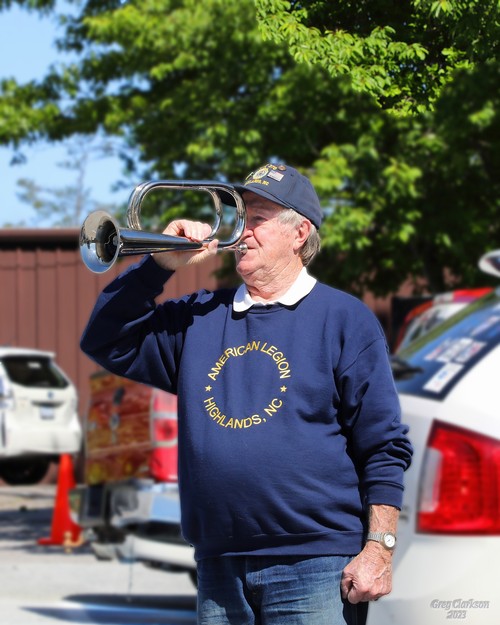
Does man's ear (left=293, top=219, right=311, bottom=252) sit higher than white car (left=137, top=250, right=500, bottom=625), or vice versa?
man's ear (left=293, top=219, right=311, bottom=252)

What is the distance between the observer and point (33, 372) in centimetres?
1759

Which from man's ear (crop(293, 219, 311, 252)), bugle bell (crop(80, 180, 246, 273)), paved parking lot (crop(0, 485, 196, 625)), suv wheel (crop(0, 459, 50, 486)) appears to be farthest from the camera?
suv wheel (crop(0, 459, 50, 486))

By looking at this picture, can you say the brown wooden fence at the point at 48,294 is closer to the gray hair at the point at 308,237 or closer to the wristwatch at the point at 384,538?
the gray hair at the point at 308,237

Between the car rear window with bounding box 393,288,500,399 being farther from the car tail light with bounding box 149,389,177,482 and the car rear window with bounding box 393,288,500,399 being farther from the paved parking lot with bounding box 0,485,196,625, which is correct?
the paved parking lot with bounding box 0,485,196,625

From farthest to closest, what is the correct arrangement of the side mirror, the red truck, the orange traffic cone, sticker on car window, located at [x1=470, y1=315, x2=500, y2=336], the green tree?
the orange traffic cone
the green tree
the red truck
the side mirror
sticker on car window, located at [x1=470, y1=315, x2=500, y2=336]

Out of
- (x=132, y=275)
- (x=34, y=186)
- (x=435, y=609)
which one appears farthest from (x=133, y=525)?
(x=34, y=186)

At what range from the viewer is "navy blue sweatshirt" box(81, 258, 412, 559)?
131 inches

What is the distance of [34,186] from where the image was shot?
64438 mm

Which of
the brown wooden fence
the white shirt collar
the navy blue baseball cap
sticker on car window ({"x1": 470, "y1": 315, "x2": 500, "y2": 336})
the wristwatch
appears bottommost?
the wristwatch

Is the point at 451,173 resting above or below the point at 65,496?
above

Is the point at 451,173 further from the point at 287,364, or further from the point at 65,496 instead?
the point at 287,364

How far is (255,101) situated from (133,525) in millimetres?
5157

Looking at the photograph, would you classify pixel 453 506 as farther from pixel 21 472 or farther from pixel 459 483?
pixel 21 472

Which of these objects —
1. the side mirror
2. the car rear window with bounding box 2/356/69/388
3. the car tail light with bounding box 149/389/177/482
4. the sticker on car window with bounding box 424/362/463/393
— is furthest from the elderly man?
the car rear window with bounding box 2/356/69/388
